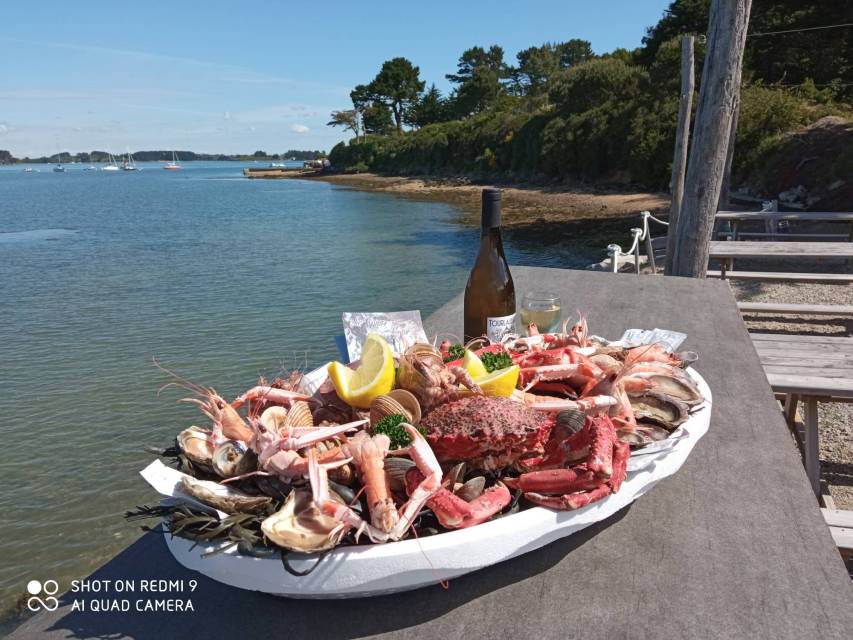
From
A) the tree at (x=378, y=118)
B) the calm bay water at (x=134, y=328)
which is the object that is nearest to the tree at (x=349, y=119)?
the tree at (x=378, y=118)

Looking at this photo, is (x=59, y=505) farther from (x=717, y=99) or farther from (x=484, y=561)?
(x=717, y=99)

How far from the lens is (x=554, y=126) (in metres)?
37.2

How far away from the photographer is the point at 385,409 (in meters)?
1.20

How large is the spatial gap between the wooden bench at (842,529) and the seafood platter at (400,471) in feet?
5.06

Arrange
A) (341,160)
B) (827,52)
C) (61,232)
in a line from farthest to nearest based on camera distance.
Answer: (341,160) → (61,232) → (827,52)

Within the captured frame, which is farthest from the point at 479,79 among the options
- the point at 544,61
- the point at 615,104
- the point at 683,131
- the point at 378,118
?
the point at 683,131

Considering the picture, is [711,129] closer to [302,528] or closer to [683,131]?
[683,131]

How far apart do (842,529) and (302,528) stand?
2.62 m

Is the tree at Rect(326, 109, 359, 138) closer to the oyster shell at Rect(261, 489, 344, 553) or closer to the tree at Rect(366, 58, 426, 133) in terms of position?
the tree at Rect(366, 58, 426, 133)

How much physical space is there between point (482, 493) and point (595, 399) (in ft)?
1.35

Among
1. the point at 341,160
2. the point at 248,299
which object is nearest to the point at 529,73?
the point at 341,160

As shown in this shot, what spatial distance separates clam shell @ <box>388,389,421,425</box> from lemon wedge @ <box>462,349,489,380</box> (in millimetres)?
189

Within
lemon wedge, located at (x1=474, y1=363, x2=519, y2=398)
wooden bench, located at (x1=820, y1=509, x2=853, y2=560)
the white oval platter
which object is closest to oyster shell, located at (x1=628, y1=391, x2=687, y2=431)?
lemon wedge, located at (x1=474, y1=363, x2=519, y2=398)

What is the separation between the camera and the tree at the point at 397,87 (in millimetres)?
79812
